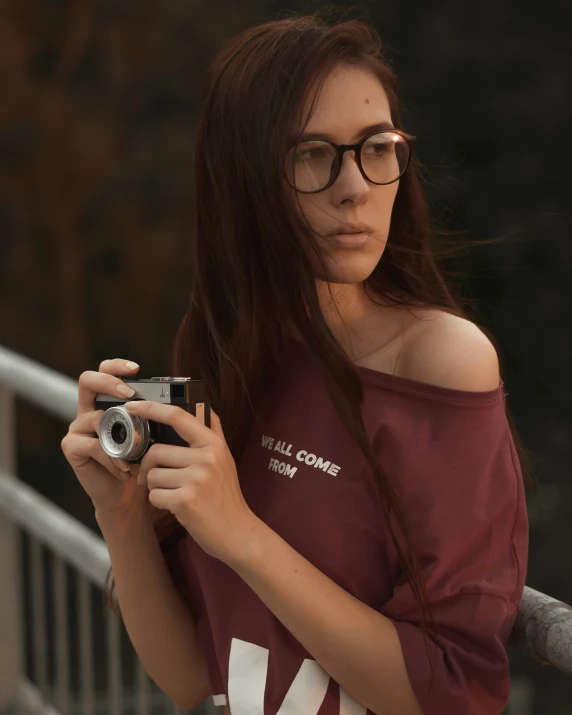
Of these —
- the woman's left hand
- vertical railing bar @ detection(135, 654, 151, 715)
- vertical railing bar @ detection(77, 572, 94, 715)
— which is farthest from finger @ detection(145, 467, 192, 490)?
vertical railing bar @ detection(77, 572, 94, 715)

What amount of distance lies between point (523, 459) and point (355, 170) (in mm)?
335

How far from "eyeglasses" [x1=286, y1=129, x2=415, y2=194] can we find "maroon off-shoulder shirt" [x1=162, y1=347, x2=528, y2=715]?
0.18 meters

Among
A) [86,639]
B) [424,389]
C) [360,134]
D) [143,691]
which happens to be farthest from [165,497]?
[86,639]

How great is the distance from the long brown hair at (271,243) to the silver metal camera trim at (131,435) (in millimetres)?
112

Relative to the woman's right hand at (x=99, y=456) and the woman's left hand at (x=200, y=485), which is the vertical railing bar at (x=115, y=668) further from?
the woman's left hand at (x=200, y=485)

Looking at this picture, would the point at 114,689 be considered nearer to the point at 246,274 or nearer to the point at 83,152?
the point at 246,274

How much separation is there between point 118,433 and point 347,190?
33 cm

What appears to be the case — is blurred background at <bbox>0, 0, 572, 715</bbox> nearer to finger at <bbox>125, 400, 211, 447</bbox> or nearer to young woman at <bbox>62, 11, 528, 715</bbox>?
young woman at <bbox>62, 11, 528, 715</bbox>

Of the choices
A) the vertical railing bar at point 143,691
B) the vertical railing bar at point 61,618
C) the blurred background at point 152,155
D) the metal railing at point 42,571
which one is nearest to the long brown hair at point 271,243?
the metal railing at point 42,571

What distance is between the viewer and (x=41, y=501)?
2.00 m

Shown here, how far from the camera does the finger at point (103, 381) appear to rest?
1121mm

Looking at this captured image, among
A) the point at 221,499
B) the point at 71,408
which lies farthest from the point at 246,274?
the point at 71,408

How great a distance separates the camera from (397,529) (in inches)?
38.9

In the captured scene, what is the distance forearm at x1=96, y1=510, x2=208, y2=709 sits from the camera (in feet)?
4.07
